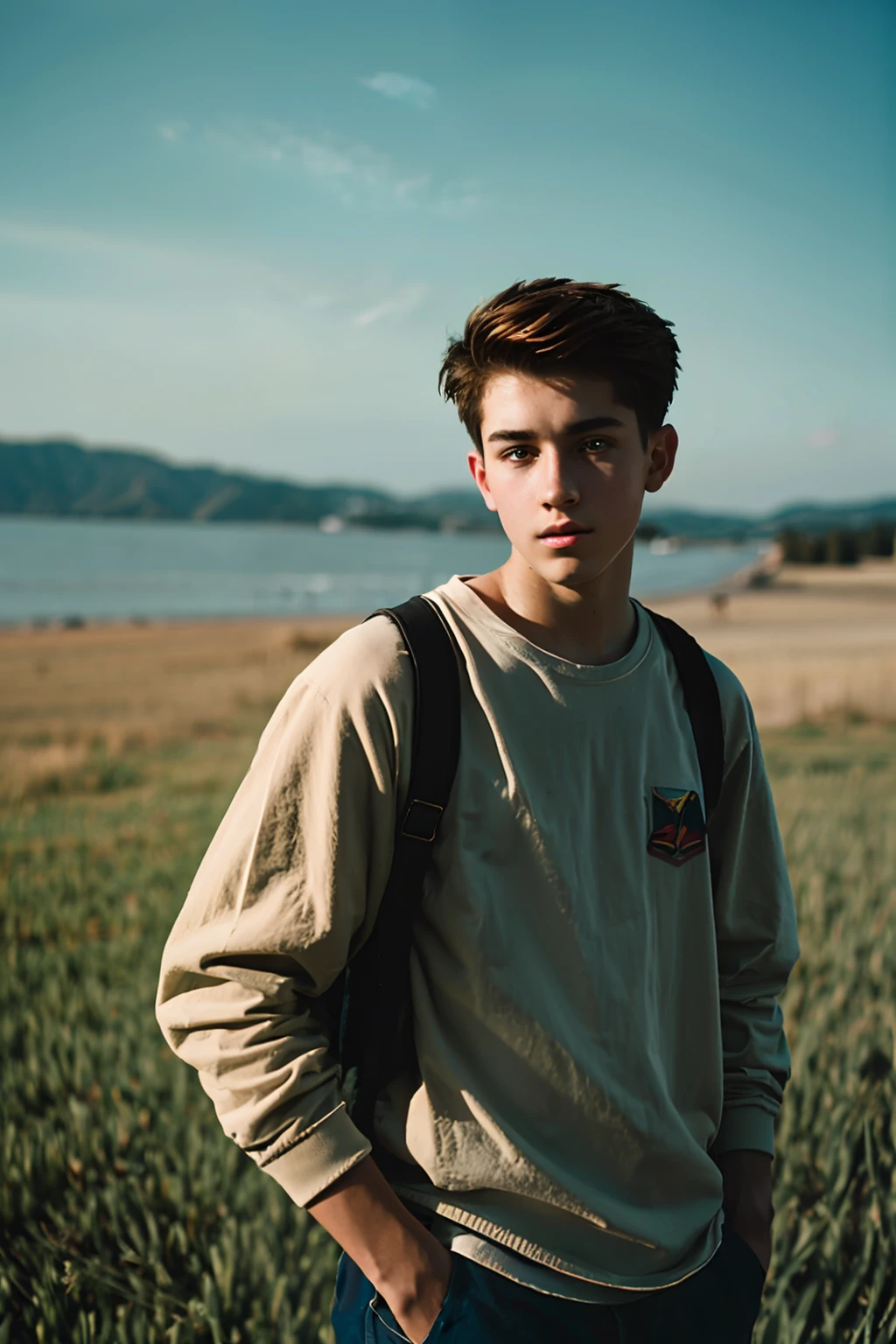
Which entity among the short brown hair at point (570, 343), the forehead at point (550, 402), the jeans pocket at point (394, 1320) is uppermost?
the short brown hair at point (570, 343)

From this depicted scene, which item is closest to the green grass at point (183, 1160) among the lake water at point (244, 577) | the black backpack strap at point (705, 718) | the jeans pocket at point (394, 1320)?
the jeans pocket at point (394, 1320)

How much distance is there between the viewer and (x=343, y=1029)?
4.48ft

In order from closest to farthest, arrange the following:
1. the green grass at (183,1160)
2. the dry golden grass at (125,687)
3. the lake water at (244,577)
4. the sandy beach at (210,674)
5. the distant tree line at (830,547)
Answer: the green grass at (183,1160) < the dry golden grass at (125,687) < the sandy beach at (210,674) < the distant tree line at (830,547) < the lake water at (244,577)

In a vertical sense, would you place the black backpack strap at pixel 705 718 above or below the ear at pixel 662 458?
below

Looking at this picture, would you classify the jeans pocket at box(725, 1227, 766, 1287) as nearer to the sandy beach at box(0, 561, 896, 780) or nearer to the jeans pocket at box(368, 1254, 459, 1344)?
the jeans pocket at box(368, 1254, 459, 1344)

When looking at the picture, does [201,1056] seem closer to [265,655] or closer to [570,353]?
[570,353]

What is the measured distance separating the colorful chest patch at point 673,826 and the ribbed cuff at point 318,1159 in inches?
21.1

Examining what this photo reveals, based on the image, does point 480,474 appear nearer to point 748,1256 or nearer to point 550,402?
point 550,402

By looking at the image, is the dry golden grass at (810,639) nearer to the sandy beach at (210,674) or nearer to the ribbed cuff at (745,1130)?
the sandy beach at (210,674)

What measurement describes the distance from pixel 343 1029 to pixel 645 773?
0.54 meters

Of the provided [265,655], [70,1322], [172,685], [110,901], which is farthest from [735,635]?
[70,1322]

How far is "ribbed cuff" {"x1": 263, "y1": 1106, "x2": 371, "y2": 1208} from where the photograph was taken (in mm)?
1227

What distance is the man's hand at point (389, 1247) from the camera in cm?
122

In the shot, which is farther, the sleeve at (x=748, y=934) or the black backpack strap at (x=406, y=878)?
the sleeve at (x=748, y=934)
